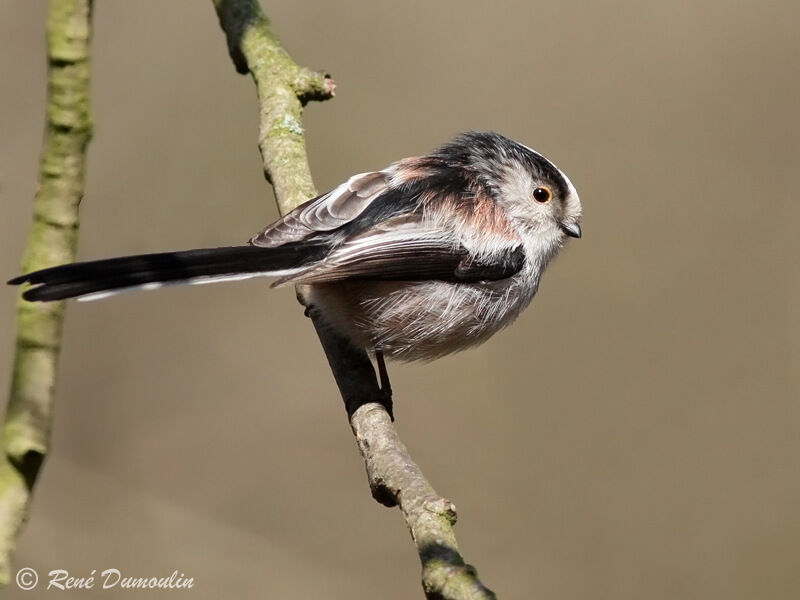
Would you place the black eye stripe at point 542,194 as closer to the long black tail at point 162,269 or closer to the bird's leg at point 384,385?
the bird's leg at point 384,385

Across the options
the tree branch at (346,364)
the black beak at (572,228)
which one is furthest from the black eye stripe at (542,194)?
the tree branch at (346,364)

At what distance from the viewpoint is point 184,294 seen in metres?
4.68

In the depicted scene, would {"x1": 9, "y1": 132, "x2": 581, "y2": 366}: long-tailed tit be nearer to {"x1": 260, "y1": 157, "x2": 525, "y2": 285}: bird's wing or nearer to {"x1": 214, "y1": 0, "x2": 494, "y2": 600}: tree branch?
{"x1": 260, "y1": 157, "x2": 525, "y2": 285}: bird's wing

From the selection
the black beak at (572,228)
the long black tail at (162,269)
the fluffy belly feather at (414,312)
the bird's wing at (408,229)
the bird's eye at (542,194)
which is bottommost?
the long black tail at (162,269)

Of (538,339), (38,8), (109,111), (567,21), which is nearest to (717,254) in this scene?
(538,339)

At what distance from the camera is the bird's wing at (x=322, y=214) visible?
2885mm

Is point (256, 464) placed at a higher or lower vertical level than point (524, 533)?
higher

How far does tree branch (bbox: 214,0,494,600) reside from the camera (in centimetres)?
194

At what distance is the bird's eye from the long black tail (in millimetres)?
927

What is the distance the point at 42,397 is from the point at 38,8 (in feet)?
9.02

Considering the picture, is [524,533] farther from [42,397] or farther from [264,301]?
[42,397]

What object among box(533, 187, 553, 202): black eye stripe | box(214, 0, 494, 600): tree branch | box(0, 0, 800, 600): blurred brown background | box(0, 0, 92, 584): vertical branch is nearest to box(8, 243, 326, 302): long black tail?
box(0, 0, 92, 584): vertical branch

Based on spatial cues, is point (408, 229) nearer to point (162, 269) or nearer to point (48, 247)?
point (162, 269)

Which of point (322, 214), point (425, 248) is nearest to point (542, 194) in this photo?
point (425, 248)
